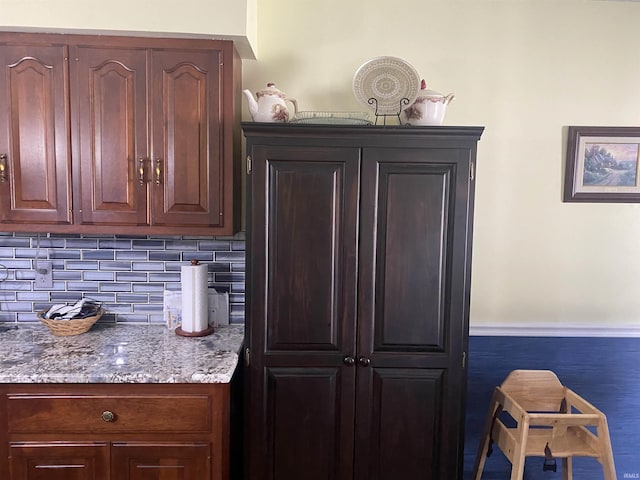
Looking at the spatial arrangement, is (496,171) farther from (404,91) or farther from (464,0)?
(464,0)

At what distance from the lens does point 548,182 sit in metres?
2.22

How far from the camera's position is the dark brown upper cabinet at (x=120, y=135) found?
183 centimetres

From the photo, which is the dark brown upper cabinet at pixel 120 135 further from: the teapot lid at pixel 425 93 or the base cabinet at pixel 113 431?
the teapot lid at pixel 425 93

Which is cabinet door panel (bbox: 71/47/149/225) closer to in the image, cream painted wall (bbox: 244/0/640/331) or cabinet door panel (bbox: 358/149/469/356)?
cream painted wall (bbox: 244/0/640/331)

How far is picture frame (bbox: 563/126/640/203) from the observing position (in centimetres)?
219

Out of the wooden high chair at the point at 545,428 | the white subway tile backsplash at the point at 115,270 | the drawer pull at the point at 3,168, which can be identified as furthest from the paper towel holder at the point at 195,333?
the wooden high chair at the point at 545,428

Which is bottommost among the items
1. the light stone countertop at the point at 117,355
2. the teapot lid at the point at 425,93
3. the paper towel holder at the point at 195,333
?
the light stone countertop at the point at 117,355

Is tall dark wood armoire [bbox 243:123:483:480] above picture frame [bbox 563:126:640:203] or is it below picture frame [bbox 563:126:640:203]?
below

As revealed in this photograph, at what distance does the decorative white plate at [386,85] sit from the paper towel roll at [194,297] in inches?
41.5

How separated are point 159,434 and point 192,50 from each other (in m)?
1.53

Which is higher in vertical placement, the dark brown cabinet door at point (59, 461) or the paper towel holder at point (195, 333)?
the paper towel holder at point (195, 333)

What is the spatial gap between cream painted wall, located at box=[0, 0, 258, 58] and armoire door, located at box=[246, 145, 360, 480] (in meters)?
0.58

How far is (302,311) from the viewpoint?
1.75 m

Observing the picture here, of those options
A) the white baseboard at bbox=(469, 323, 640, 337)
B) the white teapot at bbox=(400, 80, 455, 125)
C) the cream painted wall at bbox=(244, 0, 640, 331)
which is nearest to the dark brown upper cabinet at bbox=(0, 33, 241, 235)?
the cream painted wall at bbox=(244, 0, 640, 331)
